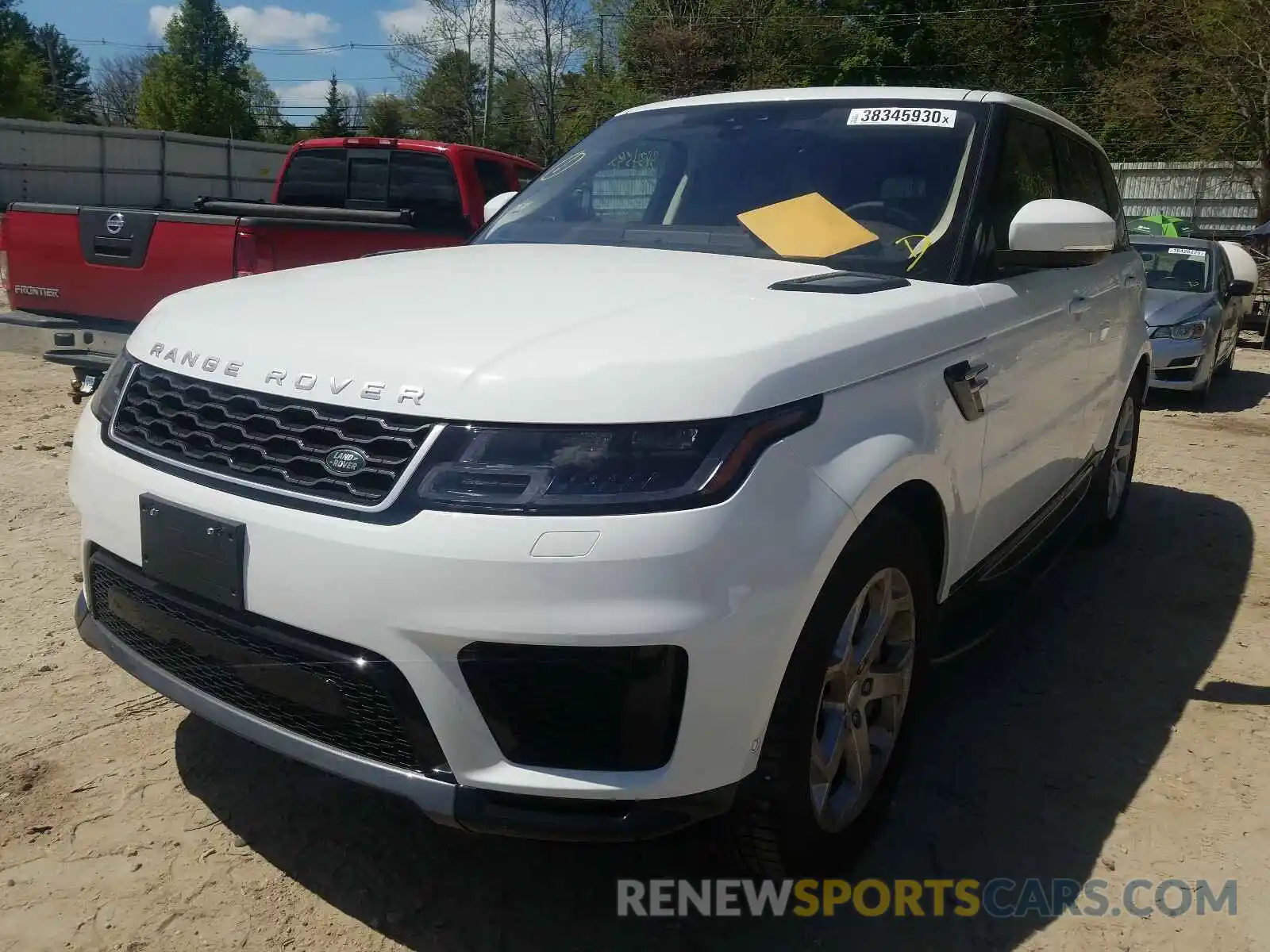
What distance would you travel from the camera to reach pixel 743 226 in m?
3.23

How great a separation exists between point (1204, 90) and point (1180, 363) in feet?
59.0

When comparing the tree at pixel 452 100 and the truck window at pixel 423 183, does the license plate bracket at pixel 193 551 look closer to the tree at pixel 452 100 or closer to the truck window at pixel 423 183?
the truck window at pixel 423 183

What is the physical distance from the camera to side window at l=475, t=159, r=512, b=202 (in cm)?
798

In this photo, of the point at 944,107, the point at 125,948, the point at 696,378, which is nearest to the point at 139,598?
the point at 125,948

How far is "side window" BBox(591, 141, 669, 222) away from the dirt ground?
6.25ft

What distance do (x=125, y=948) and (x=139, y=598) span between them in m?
0.71

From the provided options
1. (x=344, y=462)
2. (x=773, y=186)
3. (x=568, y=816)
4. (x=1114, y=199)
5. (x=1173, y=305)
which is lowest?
(x=568, y=816)

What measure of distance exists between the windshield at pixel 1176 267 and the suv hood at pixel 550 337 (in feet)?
31.0

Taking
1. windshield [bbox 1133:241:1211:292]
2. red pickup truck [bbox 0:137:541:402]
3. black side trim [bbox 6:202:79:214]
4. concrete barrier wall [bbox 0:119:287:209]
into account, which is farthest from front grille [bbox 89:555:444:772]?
concrete barrier wall [bbox 0:119:287:209]

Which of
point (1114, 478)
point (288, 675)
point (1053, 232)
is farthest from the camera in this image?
point (1114, 478)

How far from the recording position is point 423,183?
25.9 feet

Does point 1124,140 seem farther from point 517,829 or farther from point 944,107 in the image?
point 517,829

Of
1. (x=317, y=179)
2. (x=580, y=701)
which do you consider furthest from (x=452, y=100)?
(x=580, y=701)

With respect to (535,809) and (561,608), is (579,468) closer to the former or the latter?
(561,608)
